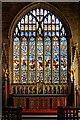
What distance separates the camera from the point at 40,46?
69.2 ft

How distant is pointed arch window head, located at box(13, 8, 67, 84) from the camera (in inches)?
822

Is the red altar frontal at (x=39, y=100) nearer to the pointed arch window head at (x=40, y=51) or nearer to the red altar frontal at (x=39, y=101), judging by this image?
the red altar frontal at (x=39, y=101)

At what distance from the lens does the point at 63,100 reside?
1944cm

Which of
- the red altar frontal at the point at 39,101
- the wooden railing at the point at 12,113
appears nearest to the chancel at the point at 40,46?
the red altar frontal at the point at 39,101

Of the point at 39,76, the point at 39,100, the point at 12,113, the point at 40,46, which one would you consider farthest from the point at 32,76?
the point at 12,113

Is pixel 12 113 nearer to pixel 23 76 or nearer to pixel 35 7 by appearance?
pixel 23 76

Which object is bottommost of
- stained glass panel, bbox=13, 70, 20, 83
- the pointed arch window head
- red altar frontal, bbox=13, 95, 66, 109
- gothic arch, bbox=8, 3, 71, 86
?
red altar frontal, bbox=13, 95, 66, 109

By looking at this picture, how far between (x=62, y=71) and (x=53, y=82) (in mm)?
768

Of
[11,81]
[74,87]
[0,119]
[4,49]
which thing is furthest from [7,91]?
[0,119]

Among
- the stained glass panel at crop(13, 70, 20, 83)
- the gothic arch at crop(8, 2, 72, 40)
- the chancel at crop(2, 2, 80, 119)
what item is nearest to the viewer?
the chancel at crop(2, 2, 80, 119)

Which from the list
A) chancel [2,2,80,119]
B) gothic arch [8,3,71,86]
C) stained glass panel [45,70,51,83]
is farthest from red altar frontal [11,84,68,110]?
gothic arch [8,3,71,86]

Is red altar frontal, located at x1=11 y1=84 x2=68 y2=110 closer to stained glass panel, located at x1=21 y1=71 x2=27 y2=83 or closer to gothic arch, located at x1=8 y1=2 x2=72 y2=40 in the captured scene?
stained glass panel, located at x1=21 y1=71 x2=27 y2=83

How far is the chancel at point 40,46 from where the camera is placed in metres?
20.5

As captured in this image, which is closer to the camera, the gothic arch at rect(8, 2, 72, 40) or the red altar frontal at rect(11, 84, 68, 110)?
the red altar frontal at rect(11, 84, 68, 110)
